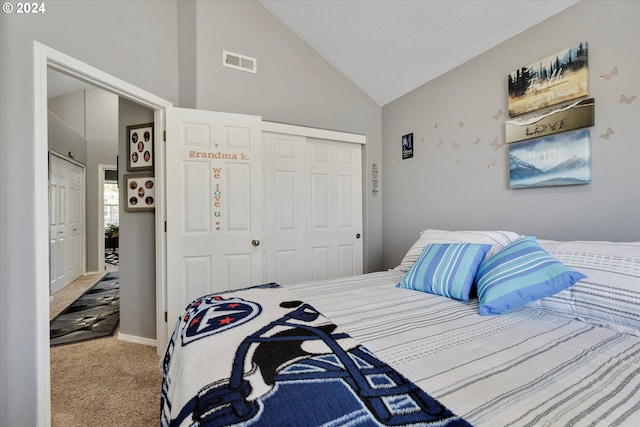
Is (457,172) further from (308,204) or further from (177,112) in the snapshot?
(177,112)

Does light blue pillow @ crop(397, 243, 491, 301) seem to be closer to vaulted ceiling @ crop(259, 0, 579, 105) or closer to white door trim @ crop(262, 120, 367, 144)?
vaulted ceiling @ crop(259, 0, 579, 105)

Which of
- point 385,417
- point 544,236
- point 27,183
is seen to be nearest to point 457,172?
point 544,236

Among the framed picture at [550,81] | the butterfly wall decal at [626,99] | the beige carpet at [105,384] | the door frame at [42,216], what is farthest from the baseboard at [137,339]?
the butterfly wall decal at [626,99]

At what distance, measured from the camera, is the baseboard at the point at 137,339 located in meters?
2.49

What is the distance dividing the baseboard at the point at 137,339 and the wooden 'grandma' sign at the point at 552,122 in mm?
3372

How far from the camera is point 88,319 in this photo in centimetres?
308

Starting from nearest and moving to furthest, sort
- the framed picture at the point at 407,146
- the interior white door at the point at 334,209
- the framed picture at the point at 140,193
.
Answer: the framed picture at the point at 140,193 → the framed picture at the point at 407,146 → the interior white door at the point at 334,209

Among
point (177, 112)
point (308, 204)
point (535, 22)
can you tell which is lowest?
point (308, 204)

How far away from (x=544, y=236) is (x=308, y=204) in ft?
6.70

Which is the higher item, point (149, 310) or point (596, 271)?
point (596, 271)

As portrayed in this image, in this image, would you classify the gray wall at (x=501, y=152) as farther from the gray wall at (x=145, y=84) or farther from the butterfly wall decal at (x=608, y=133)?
the gray wall at (x=145, y=84)

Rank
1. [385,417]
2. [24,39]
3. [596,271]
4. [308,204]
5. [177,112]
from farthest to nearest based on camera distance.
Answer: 1. [308,204]
2. [177,112]
3. [24,39]
4. [596,271]
5. [385,417]

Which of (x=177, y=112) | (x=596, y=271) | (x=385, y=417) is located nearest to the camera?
(x=385, y=417)

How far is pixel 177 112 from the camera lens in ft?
7.41
